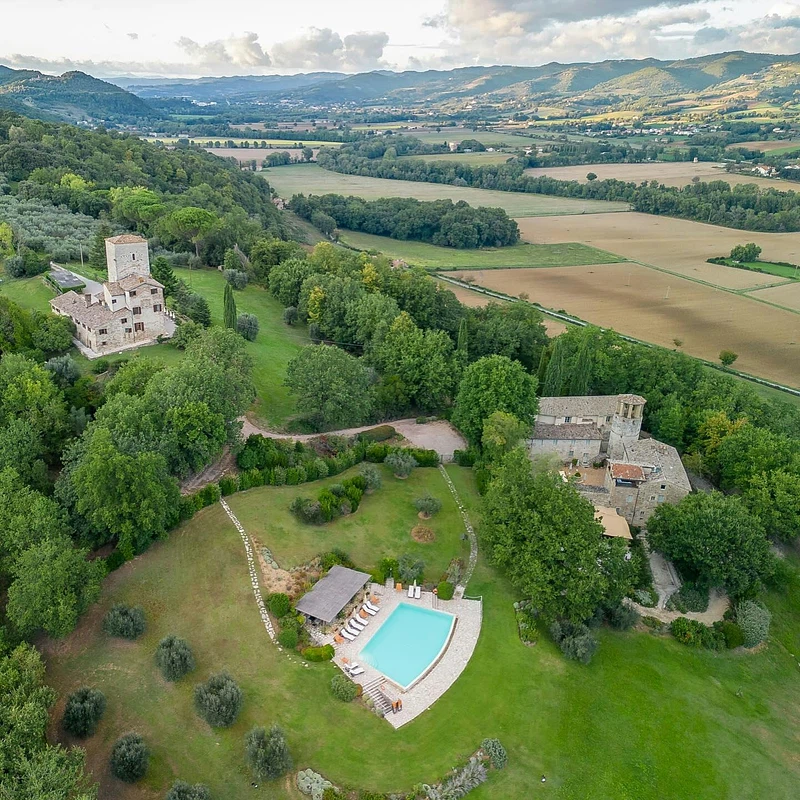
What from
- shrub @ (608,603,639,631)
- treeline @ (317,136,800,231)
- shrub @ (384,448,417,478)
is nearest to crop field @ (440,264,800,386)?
treeline @ (317,136,800,231)

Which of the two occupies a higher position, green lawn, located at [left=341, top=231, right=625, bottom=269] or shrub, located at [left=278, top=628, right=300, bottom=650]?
shrub, located at [left=278, top=628, right=300, bottom=650]

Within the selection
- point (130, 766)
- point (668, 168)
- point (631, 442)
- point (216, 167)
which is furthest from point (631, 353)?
point (668, 168)

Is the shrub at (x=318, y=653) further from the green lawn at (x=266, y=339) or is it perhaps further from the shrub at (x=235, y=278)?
the shrub at (x=235, y=278)

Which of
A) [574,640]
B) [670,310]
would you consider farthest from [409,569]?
[670,310]

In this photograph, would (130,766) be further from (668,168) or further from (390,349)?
(668,168)

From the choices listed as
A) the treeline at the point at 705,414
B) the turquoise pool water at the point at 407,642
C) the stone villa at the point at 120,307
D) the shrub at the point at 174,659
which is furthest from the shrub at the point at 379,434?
the shrub at the point at 174,659

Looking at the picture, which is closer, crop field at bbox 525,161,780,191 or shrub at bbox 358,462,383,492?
shrub at bbox 358,462,383,492

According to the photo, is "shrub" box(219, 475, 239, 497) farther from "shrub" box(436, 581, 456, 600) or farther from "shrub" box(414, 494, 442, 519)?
"shrub" box(436, 581, 456, 600)
